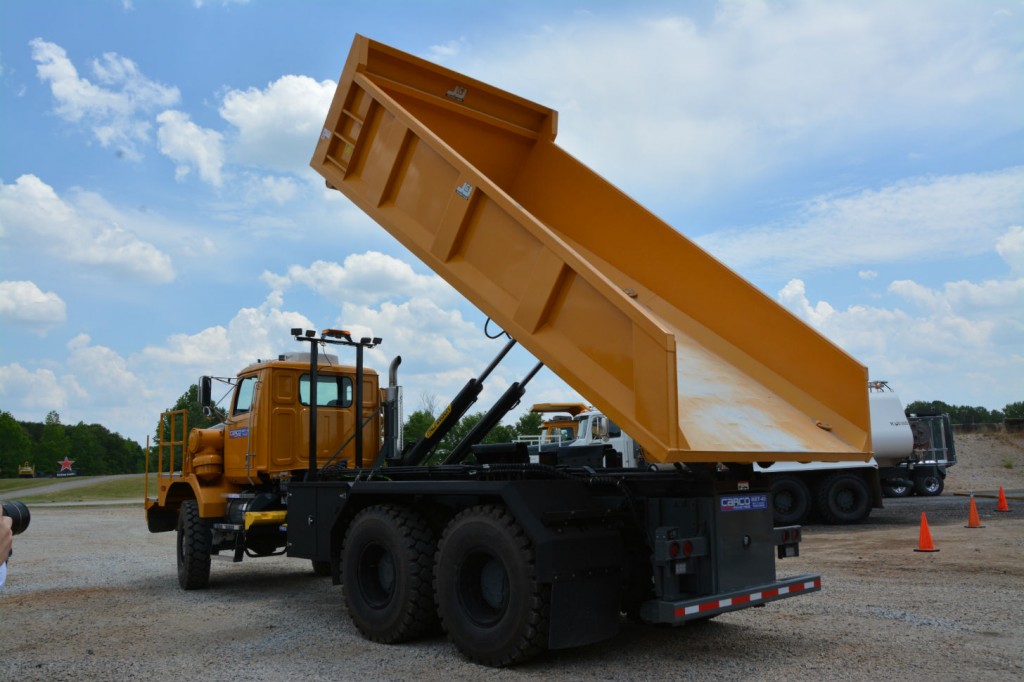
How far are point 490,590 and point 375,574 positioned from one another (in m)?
1.51

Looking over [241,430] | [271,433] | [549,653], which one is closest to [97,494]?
[241,430]

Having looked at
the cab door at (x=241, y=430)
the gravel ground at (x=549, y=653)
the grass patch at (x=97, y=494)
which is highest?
the cab door at (x=241, y=430)

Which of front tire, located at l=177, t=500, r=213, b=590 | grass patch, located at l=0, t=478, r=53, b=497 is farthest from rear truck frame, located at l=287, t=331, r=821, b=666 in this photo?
grass patch, located at l=0, t=478, r=53, b=497

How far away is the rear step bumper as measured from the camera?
5449 mm

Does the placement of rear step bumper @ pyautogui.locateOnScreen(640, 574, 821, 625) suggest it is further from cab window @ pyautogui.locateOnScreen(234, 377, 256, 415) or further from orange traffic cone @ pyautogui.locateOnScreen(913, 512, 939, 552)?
orange traffic cone @ pyautogui.locateOnScreen(913, 512, 939, 552)

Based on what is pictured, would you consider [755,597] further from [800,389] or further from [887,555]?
[887,555]

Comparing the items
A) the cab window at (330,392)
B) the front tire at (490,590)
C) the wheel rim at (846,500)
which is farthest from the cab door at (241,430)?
the wheel rim at (846,500)

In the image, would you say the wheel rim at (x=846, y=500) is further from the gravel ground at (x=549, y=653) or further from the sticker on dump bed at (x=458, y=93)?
the sticker on dump bed at (x=458, y=93)

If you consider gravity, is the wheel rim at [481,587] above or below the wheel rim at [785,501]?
above

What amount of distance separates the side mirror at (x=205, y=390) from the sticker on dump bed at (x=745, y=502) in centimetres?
663

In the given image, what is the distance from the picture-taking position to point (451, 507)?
666 centimetres

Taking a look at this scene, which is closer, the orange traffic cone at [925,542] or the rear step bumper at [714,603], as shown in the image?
the rear step bumper at [714,603]

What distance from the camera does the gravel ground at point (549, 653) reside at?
18.8 feet

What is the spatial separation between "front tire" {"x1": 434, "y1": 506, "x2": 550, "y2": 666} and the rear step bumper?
0.72m
